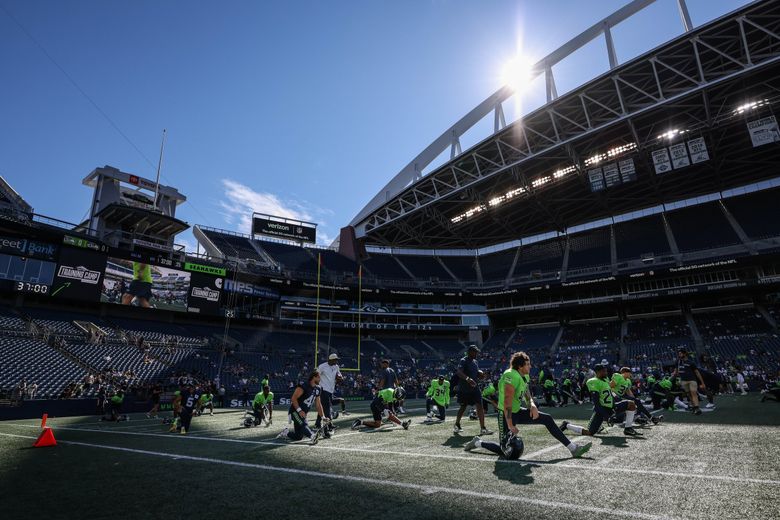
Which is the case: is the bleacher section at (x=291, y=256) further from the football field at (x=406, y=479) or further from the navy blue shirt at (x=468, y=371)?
the football field at (x=406, y=479)

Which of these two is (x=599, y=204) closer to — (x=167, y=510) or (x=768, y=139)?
(x=768, y=139)

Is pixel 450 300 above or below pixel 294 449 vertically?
Answer: above

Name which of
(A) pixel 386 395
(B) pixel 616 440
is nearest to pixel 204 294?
(A) pixel 386 395

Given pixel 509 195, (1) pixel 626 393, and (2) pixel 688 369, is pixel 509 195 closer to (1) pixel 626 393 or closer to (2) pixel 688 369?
(2) pixel 688 369

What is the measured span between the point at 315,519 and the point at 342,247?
5433cm

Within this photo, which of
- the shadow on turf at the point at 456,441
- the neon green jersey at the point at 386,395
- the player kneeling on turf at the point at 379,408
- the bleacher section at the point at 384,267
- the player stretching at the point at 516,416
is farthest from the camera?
the bleacher section at the point at 384,267

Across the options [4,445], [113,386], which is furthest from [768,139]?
[113,386]

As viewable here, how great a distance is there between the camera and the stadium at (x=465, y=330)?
506 centimetres

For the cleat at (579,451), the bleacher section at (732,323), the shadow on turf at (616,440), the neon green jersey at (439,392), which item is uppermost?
the bleacher section at (732,323)

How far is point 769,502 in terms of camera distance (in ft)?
12.0

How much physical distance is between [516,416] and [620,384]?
5240mm

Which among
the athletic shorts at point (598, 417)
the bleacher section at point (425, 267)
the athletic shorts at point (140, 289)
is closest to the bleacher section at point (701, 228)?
the bleacher section at point (425, 267)

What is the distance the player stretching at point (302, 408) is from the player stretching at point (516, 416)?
413 cm

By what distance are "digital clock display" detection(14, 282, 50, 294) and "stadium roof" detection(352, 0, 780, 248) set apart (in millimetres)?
30895
